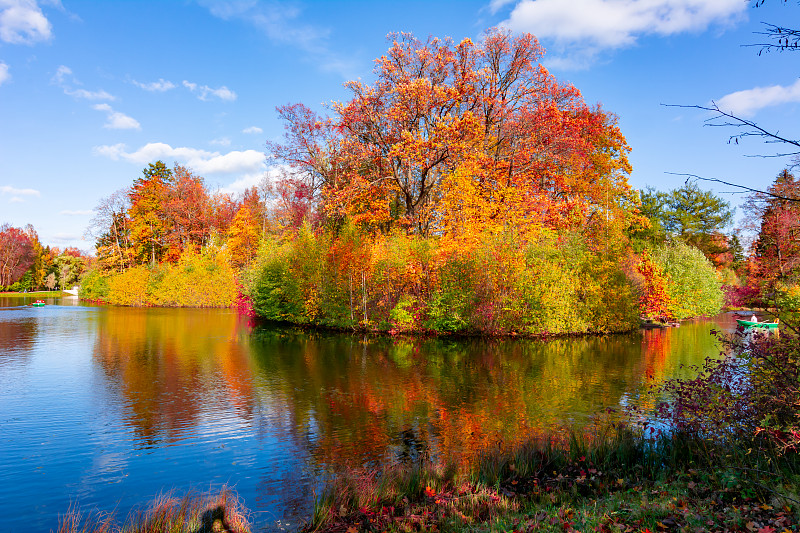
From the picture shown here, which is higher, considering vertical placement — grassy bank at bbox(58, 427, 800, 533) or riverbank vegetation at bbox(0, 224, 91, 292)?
riverbank vegetation at bbox(0, 224, 91, 292)

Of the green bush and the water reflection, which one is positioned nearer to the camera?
the water reflection

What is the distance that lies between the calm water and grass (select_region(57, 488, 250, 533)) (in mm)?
444

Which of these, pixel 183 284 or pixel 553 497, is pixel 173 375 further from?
pixel 183 284

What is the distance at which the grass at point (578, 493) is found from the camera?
4352 millimetres

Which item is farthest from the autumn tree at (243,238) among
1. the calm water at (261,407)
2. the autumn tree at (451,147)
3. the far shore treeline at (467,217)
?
the calm water at (261,407)

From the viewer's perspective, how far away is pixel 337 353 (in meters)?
18.0

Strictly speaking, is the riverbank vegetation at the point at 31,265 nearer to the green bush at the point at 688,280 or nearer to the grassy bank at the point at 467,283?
the grassy bank at the point at 467,283

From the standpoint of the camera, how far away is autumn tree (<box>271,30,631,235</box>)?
2447cm

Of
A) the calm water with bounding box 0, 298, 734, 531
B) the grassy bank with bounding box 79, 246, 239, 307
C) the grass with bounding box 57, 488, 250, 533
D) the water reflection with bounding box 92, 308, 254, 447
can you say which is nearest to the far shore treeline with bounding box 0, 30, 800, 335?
the calm water with bounding box 0, 298, 734, 531

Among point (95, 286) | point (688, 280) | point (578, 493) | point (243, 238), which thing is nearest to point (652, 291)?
point (688, 280)

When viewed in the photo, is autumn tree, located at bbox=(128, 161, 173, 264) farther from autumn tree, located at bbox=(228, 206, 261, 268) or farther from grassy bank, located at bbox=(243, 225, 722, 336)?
grassy bank, located at bbox=(243, 225, 722, 336)

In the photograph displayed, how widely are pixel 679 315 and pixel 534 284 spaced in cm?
1836

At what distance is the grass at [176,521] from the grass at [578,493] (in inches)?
31.9

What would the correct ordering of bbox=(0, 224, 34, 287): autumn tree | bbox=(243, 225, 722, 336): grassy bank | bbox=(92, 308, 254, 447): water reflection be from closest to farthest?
1. bbox=(92, 308, 254, 447): water reflection
2. bbox=(243, 225, 722, 336): grassy bank
3. bbox=(0, 224, 34, 287): autumn tree
